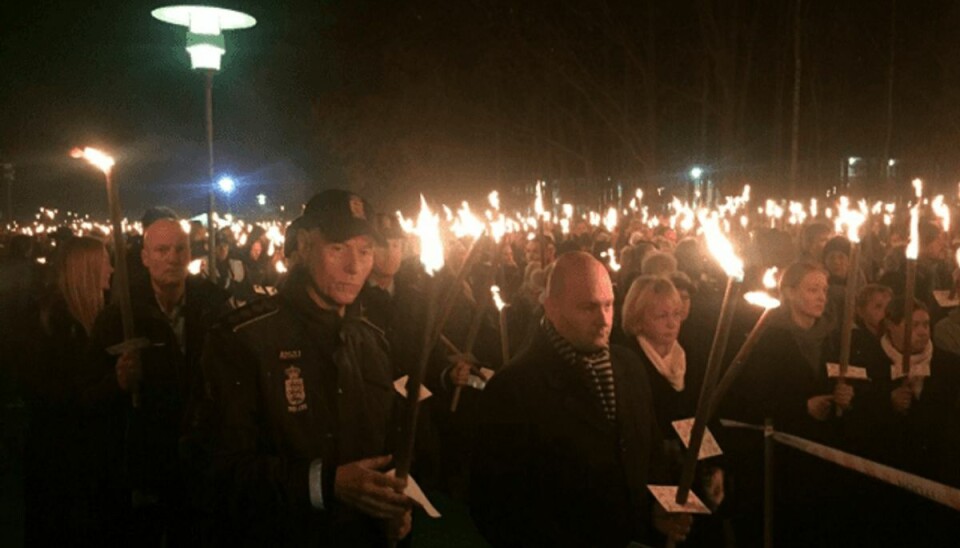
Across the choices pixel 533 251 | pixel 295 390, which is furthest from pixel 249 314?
pixel 533 251

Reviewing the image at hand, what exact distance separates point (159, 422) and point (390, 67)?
2794 cm

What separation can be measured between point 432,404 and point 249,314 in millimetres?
3381

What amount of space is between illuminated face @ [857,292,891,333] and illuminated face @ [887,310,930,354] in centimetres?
32

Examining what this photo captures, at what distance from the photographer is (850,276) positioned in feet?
13.8

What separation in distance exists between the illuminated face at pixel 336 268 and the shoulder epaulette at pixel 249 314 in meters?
0.16

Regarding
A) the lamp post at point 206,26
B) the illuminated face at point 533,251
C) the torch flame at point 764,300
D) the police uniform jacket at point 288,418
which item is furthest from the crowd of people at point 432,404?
the illuminated face at point 533,251

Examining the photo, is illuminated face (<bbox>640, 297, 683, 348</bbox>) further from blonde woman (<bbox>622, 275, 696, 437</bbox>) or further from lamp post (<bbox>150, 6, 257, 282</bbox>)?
lamp post (<bbox>150, 6, 257, 282</bbox>)

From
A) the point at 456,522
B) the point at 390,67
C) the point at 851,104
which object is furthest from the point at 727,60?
the point at 456,522

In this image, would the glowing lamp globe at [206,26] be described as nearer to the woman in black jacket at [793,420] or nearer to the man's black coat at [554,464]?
the woman in black jacket at [793,420]

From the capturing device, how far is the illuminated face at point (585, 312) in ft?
11.5

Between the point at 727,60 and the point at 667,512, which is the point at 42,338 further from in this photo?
the point at 727,60

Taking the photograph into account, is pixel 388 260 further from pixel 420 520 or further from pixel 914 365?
pixel 914 365

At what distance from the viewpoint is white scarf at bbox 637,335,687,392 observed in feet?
14.8

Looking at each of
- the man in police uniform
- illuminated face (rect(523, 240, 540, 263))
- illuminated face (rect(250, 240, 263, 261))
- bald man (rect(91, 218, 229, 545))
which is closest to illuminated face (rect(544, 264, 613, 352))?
the man in police uniform
